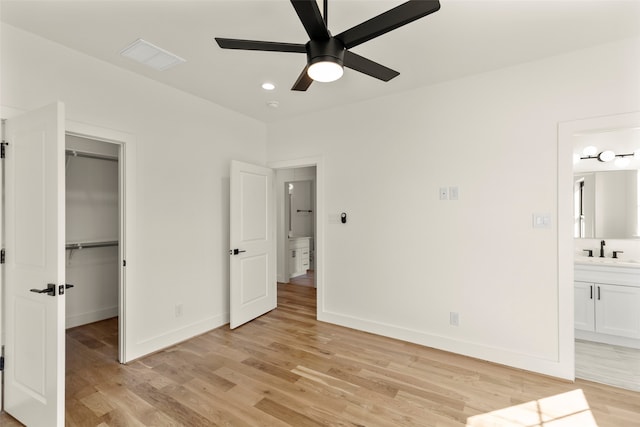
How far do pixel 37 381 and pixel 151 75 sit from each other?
2639 mm

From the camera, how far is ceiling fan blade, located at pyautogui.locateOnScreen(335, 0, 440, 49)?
131cm

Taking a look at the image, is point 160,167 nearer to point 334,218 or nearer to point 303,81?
point 303,81

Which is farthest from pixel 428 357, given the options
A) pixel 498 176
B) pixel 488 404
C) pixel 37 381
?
pixel 37 381

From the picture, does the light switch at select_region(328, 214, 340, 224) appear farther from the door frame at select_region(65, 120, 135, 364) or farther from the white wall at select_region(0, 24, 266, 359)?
the door frame at select_region(65, 120, 135, 364)

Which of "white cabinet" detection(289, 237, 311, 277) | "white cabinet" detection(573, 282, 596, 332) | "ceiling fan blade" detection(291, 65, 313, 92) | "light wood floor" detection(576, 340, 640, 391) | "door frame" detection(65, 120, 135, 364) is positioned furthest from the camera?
"white cabinet" detection(289, 237, 311, 277)

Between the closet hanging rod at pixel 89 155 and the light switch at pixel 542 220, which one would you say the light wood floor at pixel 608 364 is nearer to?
the light switch at pixel 542 220

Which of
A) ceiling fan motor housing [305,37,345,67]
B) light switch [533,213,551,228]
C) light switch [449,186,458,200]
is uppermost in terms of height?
ceiling fan motor housing [305,37,345,67]

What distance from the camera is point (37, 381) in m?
1.89

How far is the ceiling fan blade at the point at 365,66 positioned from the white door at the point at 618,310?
10.8 feet

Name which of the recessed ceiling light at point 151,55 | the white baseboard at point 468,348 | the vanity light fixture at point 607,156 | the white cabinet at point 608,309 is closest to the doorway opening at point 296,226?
the white baseboard at point 468,348

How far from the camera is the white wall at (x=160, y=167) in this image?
233cm

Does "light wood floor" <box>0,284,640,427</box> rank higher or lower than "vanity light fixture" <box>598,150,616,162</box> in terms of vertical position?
lower

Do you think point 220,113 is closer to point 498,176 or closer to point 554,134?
point 498,176

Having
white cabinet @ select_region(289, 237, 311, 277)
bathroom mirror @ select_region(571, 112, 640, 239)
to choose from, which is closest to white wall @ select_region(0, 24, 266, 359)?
white cabinet @ select_region(289, 237, 311, 277)
